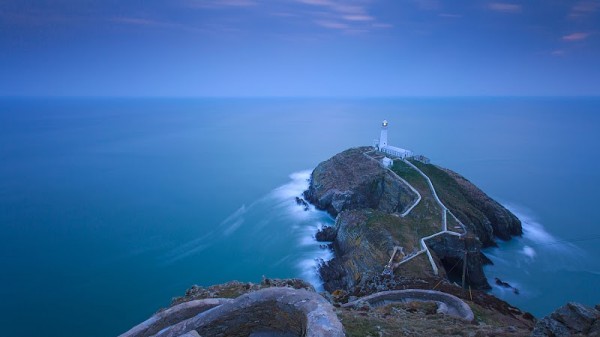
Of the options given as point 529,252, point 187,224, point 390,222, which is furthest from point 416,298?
point 187,224

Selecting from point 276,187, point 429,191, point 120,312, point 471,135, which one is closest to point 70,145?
point 276,187

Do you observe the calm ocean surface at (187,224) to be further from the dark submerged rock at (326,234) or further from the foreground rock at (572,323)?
the foreground rock at (572,323)

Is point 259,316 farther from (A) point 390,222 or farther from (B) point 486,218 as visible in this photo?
(B) point 486,218

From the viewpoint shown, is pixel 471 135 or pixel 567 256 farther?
pixel 471 135

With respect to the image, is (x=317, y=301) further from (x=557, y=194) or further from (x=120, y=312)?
(x=557, y=194)

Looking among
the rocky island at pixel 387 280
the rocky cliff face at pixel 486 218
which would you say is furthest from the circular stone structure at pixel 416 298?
the rocky cliff face at pixel 486 218

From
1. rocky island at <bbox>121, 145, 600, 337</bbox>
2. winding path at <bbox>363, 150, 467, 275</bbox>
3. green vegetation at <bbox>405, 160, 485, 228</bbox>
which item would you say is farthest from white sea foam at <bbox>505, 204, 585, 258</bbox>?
winding path at <bbox>363, 150, 467, 275</bbox>
